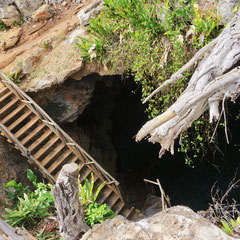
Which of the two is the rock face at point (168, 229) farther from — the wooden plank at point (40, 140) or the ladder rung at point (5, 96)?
the ladder rung at point (5, 96)

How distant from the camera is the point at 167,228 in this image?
333 cm

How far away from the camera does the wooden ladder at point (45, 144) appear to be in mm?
6186

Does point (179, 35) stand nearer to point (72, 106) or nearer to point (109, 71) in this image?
point (109, 71)

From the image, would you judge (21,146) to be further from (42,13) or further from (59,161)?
(42,13)

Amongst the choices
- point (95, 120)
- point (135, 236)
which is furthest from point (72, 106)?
point (135, 236)

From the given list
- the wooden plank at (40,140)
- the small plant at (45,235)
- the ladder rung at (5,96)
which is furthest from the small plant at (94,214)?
the ladder rung at (5,96)

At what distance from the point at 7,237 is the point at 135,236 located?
2301 millimetres

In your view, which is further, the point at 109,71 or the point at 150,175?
the point at 150,175

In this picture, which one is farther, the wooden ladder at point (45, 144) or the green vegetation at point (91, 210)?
the wooden ladder at point (45, 144)

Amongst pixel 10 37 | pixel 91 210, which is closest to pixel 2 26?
pixel 10 37

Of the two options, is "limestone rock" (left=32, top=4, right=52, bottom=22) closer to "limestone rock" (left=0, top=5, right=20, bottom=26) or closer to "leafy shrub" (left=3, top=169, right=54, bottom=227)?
"limestone rock" (left=0, top=5, right=20, bottom=26)

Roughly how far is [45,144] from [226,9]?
5.10 metres

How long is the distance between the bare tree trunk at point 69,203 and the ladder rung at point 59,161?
2.35 metres

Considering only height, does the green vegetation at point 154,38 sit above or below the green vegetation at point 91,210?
above
